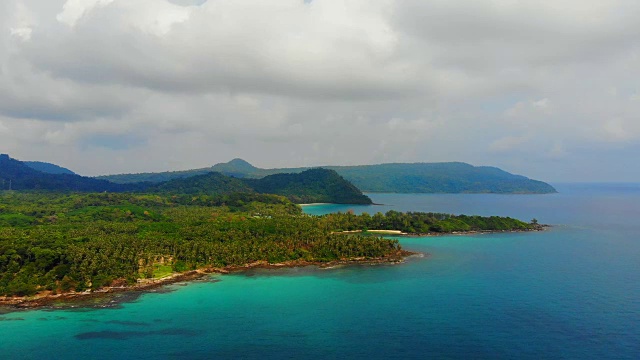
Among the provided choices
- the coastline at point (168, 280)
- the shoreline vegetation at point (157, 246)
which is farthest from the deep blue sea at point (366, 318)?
the shoreline vegetation at point (157, 246)

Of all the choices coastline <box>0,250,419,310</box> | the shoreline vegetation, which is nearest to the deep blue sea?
coastline <box>0,250,419,310</box>

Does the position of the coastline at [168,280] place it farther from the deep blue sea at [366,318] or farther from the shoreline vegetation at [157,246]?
the deep blue sea at [366,318]

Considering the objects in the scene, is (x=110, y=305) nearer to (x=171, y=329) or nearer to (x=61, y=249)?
(x=171, y=329)

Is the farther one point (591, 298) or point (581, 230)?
point (581, 230)

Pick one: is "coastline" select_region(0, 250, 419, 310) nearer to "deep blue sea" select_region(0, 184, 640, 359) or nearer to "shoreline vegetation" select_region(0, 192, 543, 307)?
"shoreline vegetation" select_region(0, 192, 543, 307)

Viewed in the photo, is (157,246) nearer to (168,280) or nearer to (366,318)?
(168,280)

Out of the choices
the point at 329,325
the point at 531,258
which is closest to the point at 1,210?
the point at 329,325
